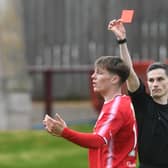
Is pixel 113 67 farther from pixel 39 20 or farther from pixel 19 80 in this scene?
pixel 39 20

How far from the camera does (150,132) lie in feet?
18.3

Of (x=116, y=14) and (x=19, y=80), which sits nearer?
(x=19, y=80)

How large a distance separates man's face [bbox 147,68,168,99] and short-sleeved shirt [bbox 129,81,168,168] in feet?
0.20

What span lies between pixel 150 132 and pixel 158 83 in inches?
13.7

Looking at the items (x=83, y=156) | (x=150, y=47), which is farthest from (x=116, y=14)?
(x=83, y=156)

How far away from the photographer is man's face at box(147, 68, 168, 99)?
18.5 feet

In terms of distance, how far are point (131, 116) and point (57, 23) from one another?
17.6 meters

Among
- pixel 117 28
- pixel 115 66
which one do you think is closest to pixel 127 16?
pixel 117 28

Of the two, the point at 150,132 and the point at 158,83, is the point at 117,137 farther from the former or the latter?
the point at 158,83

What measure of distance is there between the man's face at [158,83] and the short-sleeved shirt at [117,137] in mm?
732

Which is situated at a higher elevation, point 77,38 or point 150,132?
point 150,132

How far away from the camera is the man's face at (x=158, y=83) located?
563cm

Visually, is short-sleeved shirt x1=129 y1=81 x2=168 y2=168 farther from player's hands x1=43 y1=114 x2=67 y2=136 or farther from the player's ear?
player's hands x1=43 y1=114 x2=67 y2=136

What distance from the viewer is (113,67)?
4922mm
